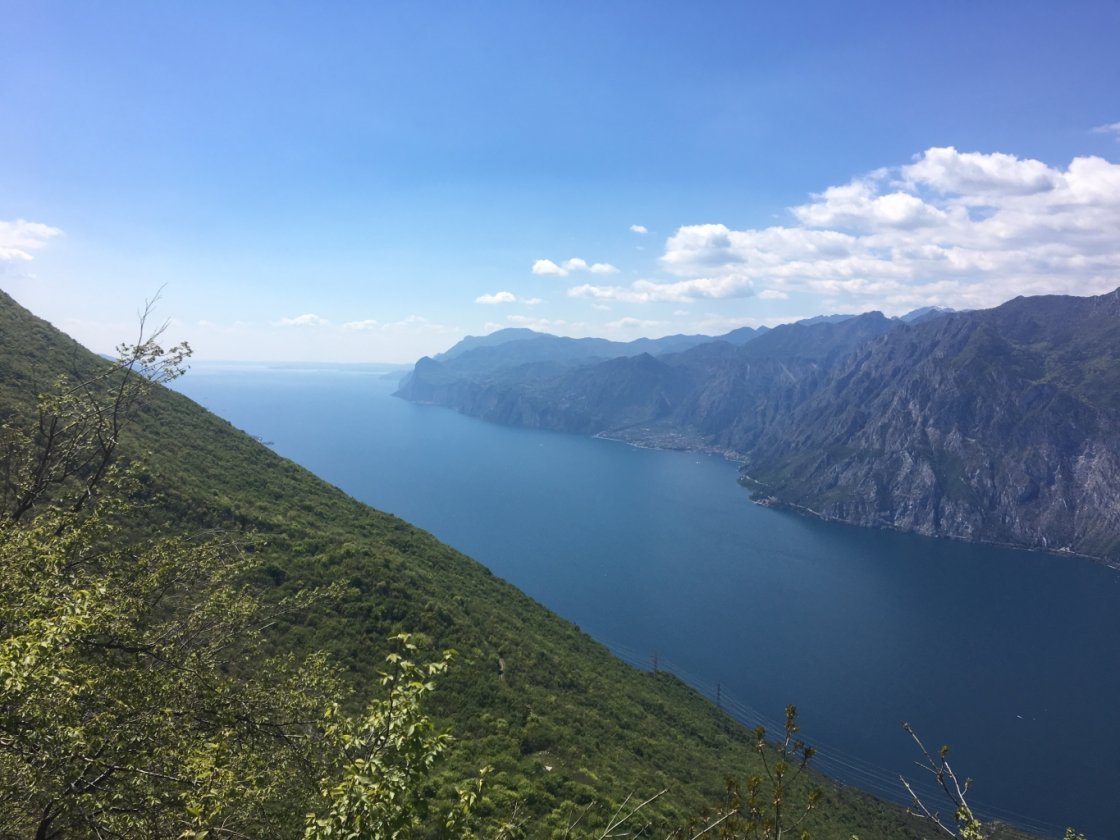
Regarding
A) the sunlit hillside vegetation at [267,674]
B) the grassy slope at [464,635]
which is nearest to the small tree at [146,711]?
the sunlit hillside vegetation at [267,674]

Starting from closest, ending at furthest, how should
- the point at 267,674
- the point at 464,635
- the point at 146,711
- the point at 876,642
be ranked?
1. the point at 146,711
2. the point at 267,674
3. the point at 464,635
4. the point at 876,642

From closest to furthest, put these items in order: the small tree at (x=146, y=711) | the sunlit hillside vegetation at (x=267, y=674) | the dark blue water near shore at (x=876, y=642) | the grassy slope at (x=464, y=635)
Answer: the small tree at (x=146, y=711)
the sunlit hillside vegetation at (x=267, y=674)
the grassy slope at (x=464, y=635)
the dark blue water near shore at (x=876, y=642)

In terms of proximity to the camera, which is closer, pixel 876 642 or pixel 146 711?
pixel 146 711

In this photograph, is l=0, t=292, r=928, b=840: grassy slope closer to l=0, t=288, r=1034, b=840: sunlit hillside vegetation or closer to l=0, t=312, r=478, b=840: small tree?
l=0, t=288, r=1034, b=840: sunlit hillside vegetation

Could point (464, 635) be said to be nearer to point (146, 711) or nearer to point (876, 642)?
point (146, 711)

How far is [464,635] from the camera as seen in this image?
4506 centimetres

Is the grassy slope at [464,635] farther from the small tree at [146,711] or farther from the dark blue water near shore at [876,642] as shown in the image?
the dark blue water near shore at [876,642]

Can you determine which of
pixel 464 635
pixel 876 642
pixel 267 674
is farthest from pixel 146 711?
pixel 876 642

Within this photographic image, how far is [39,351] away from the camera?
52.2 metres

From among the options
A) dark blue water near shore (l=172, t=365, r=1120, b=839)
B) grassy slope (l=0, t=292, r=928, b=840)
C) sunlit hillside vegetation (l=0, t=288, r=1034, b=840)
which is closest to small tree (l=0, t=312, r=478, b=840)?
sunlit hillside vegetation (l=0, t=288, r=1034, b=840)

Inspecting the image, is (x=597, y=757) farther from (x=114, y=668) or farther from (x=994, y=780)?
(x=994, y=780)

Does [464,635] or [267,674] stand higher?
[267,674]

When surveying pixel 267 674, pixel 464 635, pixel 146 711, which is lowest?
pixel 464 635

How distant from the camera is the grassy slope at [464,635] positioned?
112 ft
